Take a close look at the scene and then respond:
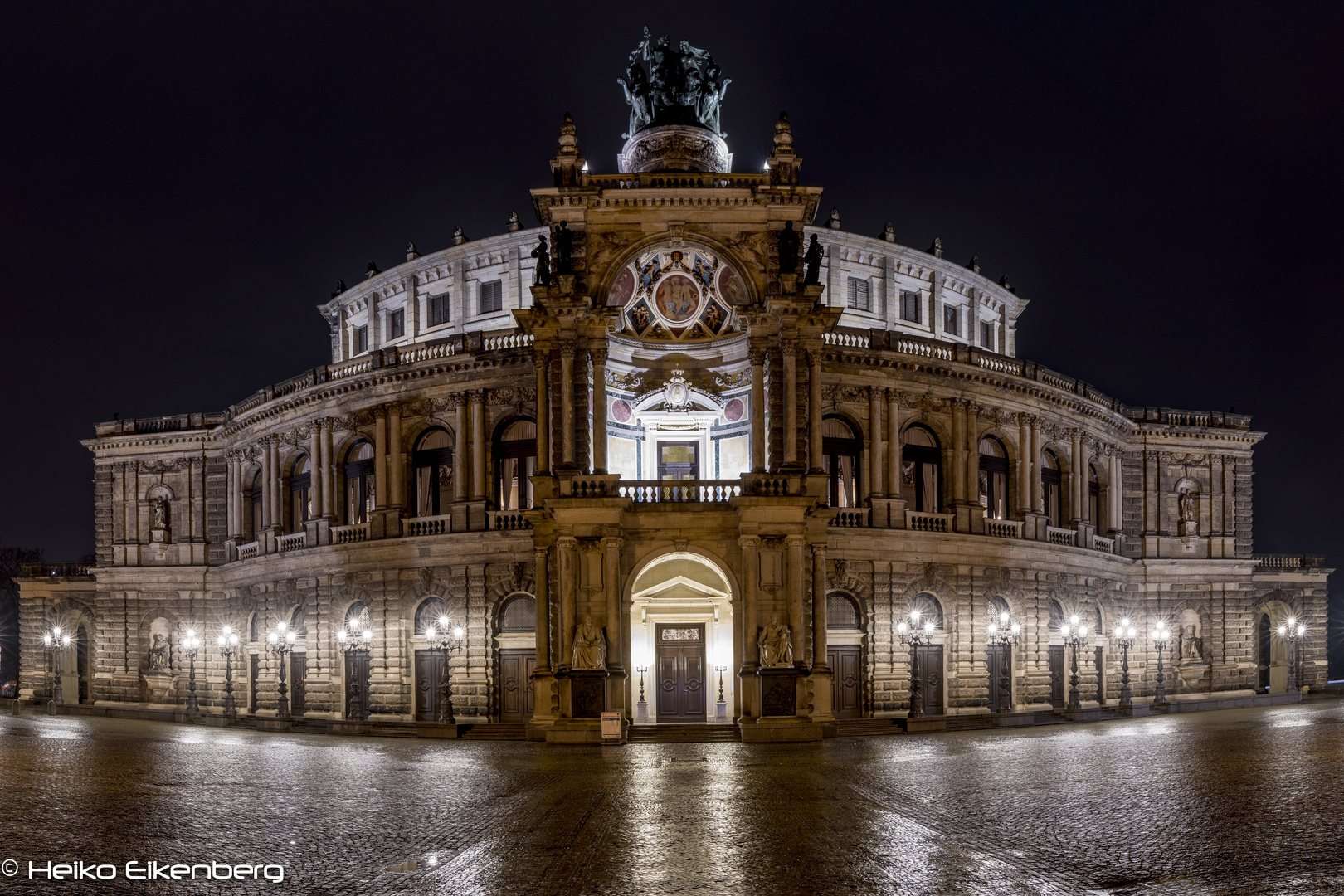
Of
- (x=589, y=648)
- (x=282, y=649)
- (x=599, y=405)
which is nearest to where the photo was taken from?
(x=589, y=648)

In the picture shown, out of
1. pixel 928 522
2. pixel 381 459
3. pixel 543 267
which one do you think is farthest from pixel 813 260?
pixel 381 459

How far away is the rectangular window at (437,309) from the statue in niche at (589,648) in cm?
Answer: 2523

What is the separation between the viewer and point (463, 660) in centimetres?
4453

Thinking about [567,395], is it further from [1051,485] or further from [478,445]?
[1051,485]

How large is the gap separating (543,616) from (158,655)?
28.5m

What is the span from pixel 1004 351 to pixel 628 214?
30.3 meters

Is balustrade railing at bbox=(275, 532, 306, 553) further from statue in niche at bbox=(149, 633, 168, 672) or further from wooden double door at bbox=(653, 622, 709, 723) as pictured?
wooden double door at bbox=(653, 622, 709, 723)

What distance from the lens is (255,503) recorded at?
56.2 m

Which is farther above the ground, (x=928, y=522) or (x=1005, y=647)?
(x=928, y=522)

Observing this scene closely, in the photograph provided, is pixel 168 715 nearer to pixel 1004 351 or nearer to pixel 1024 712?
pixel 1024 712

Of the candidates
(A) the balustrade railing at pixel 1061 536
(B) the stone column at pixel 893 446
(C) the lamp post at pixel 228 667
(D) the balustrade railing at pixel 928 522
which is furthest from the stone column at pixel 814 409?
(C) the lamp post at pixel 228 667

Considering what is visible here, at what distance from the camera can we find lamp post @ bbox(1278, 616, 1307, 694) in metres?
61.5

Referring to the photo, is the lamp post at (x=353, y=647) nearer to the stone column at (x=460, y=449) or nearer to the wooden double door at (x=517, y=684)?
the wooden double door at (x=517, y=684)

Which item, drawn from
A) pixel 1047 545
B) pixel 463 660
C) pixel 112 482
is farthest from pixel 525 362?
pixel 112 482
